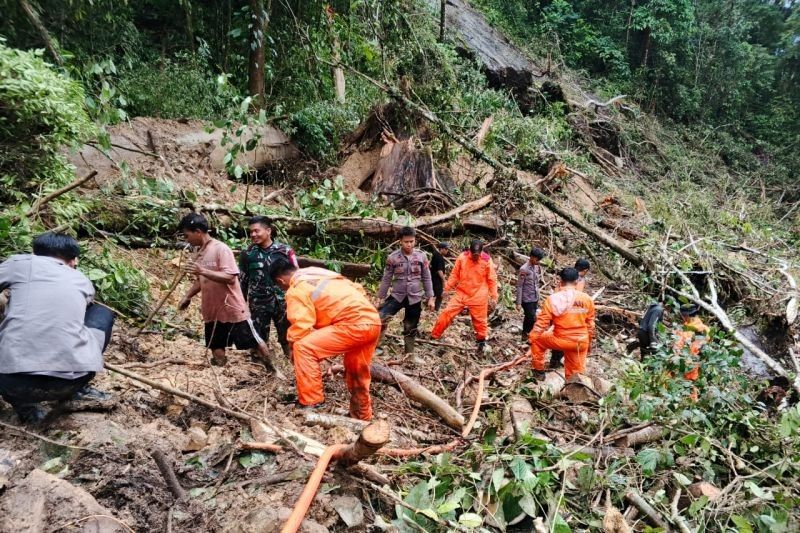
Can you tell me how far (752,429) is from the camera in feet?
10.7

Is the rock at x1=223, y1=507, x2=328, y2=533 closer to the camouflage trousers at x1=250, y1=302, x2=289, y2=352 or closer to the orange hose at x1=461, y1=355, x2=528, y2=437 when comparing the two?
the orange hose at x1=461, y1=355, x2=528, y2=437

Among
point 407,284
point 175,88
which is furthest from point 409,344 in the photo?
point 175,88

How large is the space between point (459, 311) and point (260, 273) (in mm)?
2695

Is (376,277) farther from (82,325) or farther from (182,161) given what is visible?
(82,325)

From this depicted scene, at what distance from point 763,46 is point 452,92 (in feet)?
73.1

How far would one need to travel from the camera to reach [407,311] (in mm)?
5648

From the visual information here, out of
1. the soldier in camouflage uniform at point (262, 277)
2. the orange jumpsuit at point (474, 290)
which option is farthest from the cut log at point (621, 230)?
the soldier in camouflage uniform at point (262, 277)

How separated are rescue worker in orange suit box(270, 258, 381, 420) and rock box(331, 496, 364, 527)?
3.72 ft

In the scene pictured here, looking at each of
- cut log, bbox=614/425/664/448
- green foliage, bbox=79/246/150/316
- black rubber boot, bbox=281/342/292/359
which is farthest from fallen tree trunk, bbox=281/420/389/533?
green foliage, bbox=79/246/150/316

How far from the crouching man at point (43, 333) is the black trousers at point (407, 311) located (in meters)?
3.25

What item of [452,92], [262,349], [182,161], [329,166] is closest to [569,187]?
[452,92]

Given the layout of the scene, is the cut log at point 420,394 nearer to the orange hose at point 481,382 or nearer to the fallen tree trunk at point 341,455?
the orange hose at point 481,382

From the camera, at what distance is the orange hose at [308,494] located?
1.93 metres

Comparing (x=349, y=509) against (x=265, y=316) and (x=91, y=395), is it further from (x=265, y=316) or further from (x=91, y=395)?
(x=265, y=316)
